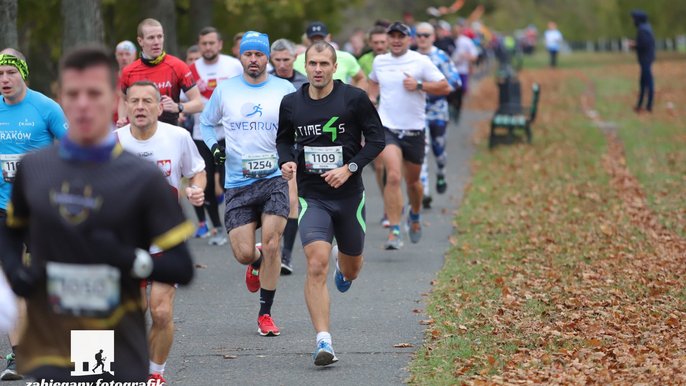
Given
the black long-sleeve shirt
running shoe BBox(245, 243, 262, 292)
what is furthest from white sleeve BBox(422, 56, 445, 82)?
the black long-sleeve shirt

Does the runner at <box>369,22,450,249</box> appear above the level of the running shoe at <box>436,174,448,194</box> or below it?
above

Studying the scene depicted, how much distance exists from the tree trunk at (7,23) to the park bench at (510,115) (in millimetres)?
12635

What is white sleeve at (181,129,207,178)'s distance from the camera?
8008 millimetres

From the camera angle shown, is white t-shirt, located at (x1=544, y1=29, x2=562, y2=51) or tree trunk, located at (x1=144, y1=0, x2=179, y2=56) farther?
white t-shirt, located at (x1=544, y1=29, x2=562, y2=51)

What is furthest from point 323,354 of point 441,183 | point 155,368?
point 441,183

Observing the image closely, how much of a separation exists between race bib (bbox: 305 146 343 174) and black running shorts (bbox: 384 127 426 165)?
15.2 ft

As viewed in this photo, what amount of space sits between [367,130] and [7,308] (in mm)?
4573

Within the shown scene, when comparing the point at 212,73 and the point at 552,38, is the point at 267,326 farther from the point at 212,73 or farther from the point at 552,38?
the point at 552,38

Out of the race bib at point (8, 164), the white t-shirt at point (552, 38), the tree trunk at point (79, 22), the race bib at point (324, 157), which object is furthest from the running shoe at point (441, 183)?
the white t-shirt at point (552, 38)

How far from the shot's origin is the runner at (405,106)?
1330 centimetres

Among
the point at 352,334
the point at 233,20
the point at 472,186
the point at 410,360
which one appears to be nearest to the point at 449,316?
the point at 352,334

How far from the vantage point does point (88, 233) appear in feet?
15.2

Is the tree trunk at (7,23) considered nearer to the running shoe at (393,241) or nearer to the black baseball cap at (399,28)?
the black baseball cap at (399,28)

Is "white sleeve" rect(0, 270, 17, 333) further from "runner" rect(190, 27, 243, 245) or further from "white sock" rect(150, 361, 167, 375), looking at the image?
"runner" rect(190, 27, 243, 245)
